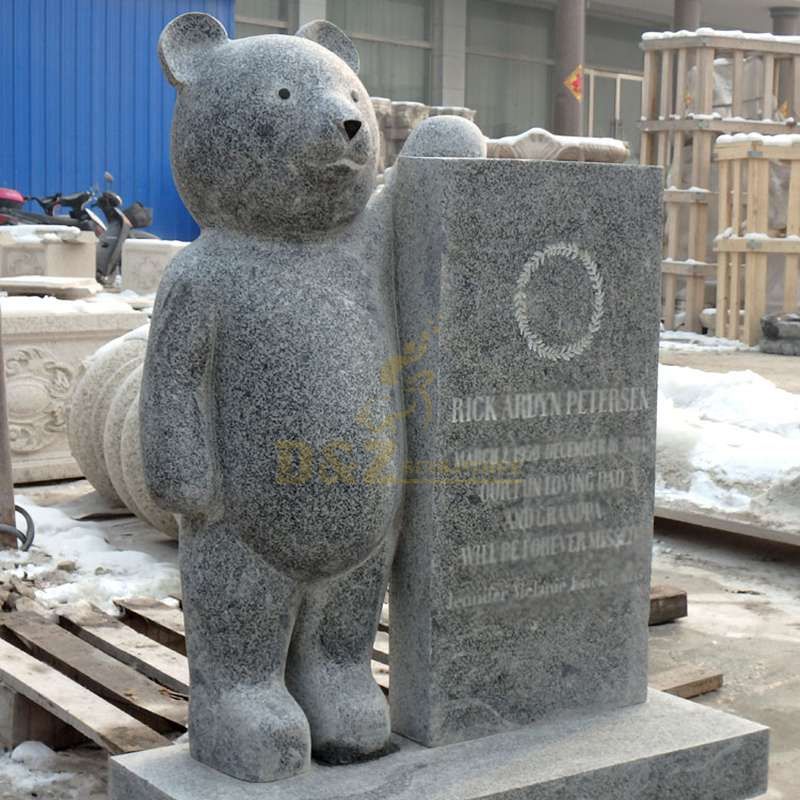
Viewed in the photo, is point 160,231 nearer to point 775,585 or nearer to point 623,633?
point 775,585

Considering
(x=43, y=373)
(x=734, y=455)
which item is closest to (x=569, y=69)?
(x=43, y=373)

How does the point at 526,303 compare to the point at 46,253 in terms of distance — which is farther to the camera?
the point at 46,253

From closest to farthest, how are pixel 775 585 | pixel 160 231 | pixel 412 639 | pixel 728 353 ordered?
pixel 412 639
pixel 775 585
pixel 728 353
pixel 160 231

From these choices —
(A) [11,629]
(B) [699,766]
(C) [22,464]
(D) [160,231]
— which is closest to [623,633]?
(B) [699,766]

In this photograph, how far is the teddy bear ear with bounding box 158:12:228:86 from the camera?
8.97 feet

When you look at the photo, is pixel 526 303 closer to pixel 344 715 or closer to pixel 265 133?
pixel 265 133

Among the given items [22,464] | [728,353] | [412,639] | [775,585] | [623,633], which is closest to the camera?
[412,639]

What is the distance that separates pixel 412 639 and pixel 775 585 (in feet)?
9.11

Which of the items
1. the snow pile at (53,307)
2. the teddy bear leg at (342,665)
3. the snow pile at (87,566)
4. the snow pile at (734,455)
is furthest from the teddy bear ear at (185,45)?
the snow pile at (53,307)

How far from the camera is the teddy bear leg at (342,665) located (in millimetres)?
2756

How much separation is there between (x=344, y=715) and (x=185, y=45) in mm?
1414

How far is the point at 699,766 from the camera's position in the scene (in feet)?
9.60

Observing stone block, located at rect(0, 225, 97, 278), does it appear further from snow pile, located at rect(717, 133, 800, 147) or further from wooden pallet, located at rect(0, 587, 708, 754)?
wooden pallet, located at rect(0, 587, 708, 754)

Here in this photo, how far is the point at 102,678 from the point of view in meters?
3.73
